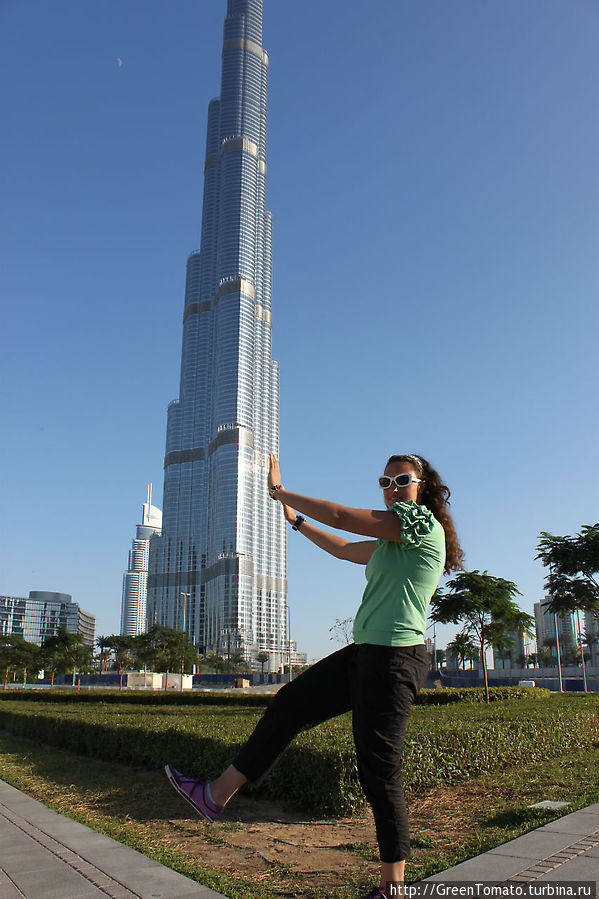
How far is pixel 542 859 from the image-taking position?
2.83 meters

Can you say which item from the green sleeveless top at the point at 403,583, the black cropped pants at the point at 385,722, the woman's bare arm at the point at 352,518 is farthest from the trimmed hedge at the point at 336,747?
the woman's bare arm at the point at 352,518

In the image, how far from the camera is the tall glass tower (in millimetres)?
132750

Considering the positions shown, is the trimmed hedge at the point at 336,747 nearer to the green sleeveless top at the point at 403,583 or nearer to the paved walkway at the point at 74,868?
the paved walkway at the point at 74,868

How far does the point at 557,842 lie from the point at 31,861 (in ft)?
8.82

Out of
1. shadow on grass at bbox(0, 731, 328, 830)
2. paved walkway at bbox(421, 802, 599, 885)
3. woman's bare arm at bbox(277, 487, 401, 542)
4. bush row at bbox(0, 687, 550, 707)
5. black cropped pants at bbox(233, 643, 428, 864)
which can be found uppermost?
woman's bare arm at bbox(277, 487, 401, 542)

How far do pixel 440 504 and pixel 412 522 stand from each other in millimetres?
478

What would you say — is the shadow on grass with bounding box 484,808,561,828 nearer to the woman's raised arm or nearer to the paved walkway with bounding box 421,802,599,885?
the paved walkway with bounding box 421,802,599,885

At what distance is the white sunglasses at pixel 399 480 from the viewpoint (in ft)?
8.73

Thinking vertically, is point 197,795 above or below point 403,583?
below

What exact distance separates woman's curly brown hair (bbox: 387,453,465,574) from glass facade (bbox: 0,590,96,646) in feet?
539

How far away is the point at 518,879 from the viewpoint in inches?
102

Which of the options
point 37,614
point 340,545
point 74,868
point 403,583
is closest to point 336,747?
point 74,868

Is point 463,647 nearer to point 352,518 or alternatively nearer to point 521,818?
point 521,818

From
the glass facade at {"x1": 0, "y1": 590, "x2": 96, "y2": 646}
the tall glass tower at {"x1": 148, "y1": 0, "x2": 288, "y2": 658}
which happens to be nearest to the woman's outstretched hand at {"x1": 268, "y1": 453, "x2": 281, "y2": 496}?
the tall glass tower at {"x1": 148, "y1": 0, "x2": 288, "y2": 658}
